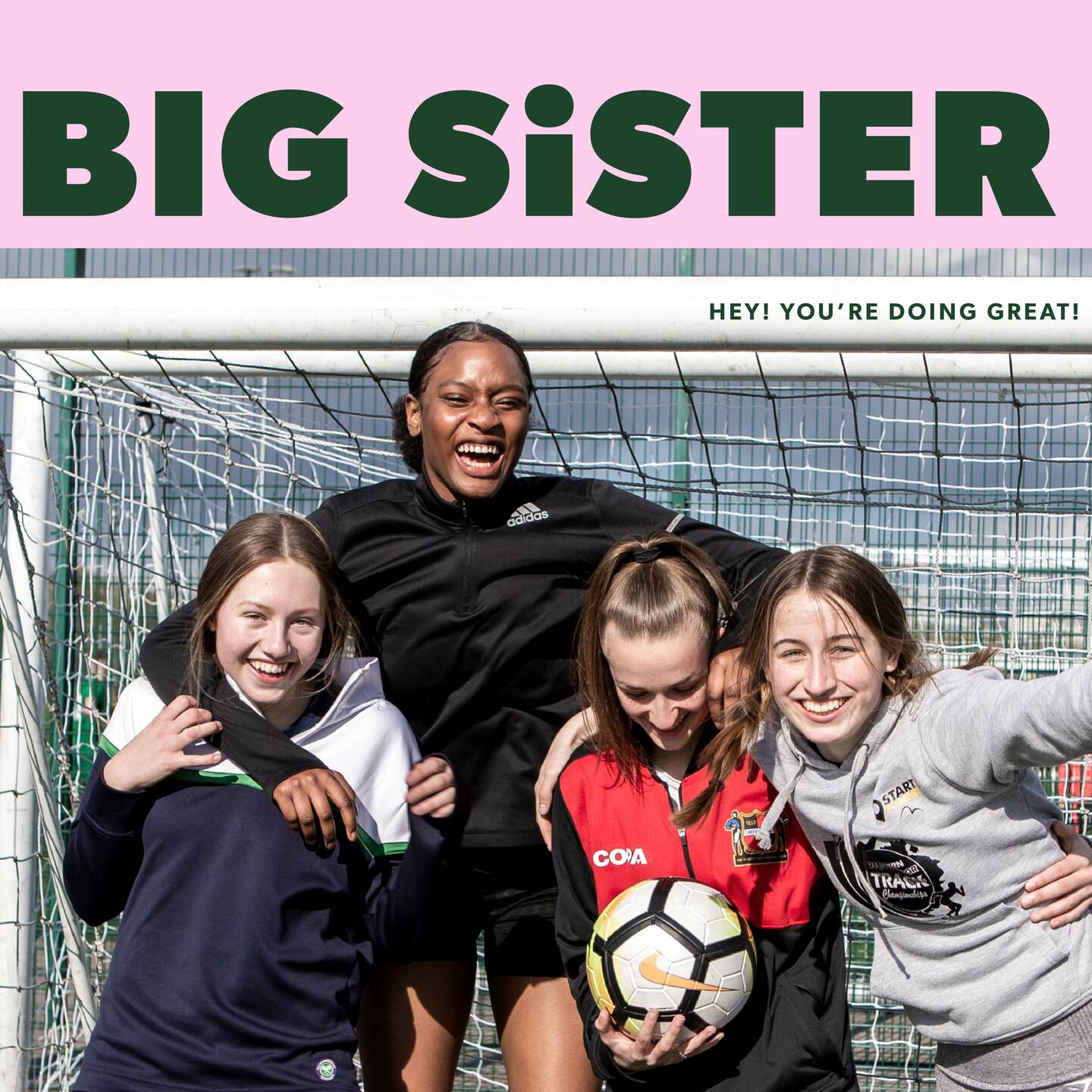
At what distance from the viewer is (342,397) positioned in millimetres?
5758

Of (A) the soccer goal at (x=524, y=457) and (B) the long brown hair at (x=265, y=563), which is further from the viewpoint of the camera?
(A) the soccer goal at (x=524, y=457)

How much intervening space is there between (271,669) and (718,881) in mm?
862

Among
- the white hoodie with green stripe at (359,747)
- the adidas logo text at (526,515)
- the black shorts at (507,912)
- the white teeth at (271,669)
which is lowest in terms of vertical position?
the black shorts at (507,912)

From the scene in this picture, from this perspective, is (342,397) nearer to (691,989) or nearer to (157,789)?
(157,789)

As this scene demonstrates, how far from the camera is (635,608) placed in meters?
2.34

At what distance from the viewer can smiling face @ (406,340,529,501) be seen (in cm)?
260

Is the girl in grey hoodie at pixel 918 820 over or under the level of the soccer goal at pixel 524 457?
under

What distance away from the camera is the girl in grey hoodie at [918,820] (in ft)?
7.18

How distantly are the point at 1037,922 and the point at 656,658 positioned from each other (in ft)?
2.42

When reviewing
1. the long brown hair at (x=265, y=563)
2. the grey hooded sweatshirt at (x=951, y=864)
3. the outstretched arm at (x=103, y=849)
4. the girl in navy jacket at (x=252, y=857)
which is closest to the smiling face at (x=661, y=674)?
the grey hooded sweatshirt at (x=951, y=864)

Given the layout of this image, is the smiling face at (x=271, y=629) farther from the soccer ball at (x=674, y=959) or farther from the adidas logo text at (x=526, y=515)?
the soccer ball at (x=674, y=959)

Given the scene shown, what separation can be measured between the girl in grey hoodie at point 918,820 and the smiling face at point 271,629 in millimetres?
732

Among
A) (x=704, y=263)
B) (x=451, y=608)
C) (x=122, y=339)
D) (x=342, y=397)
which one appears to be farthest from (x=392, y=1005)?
(x=704, y=263)

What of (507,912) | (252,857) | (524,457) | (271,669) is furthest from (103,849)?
(524,457)
